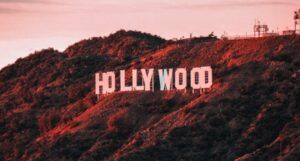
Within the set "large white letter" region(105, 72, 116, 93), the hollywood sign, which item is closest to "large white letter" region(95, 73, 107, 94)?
the hollywood sign

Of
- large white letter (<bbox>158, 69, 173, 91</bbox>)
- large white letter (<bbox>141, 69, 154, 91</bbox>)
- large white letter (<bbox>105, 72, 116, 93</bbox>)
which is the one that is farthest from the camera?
large white letter (<bbox>105, 72, 116, 93</bbox>)

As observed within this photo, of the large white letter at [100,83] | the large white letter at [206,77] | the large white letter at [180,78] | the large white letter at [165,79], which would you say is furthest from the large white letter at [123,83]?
the large white letter at [206,77]

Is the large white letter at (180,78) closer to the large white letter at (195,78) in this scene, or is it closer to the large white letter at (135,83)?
the large white letter at (195,78)

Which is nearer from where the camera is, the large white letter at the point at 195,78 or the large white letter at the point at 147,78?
the large white letter at the point at 195,78

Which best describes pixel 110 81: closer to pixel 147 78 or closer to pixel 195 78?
pixel 147 78

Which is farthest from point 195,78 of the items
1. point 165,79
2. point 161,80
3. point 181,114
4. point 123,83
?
point 123,83

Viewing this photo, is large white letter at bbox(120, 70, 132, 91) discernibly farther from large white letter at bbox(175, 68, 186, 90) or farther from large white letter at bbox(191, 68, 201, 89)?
large white letter at bbox(191, 68, 201, 89)
